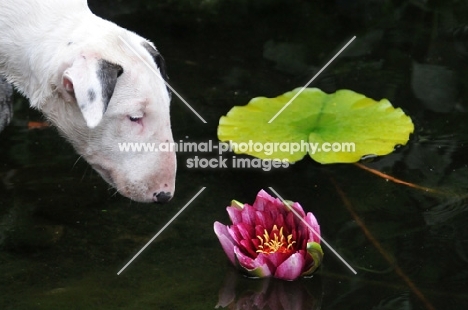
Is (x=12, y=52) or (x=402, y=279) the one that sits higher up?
(x=12, y=52)

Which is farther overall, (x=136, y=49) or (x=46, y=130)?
(x=46, y=130)

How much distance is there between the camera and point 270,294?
3121 mm

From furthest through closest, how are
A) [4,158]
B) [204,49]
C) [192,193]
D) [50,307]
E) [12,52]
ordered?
[204,49]
[4,158]
[192,193]
[12,52]
[50,307]

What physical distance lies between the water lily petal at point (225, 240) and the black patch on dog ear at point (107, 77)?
23.0 inches

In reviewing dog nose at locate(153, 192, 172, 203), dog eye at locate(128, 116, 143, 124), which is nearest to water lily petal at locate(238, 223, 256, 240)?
dog nose at locate(153, 192, 172, 203)

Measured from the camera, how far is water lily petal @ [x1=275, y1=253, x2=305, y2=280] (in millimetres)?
3104

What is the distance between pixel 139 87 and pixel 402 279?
1.09m

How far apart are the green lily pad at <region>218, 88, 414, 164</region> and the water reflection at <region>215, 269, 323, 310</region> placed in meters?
0.81

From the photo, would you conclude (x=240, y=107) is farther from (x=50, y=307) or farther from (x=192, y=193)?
(x=50, y=307)

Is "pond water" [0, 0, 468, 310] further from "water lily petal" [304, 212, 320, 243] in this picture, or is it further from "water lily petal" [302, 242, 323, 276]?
"water lily petal" [304, 212, 320, 243]

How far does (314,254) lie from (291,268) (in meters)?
0.09

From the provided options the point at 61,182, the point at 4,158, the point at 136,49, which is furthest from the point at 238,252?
the point at 4,158

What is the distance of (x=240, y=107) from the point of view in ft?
13.8

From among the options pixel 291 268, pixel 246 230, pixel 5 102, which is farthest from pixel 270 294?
pixel 5 102
